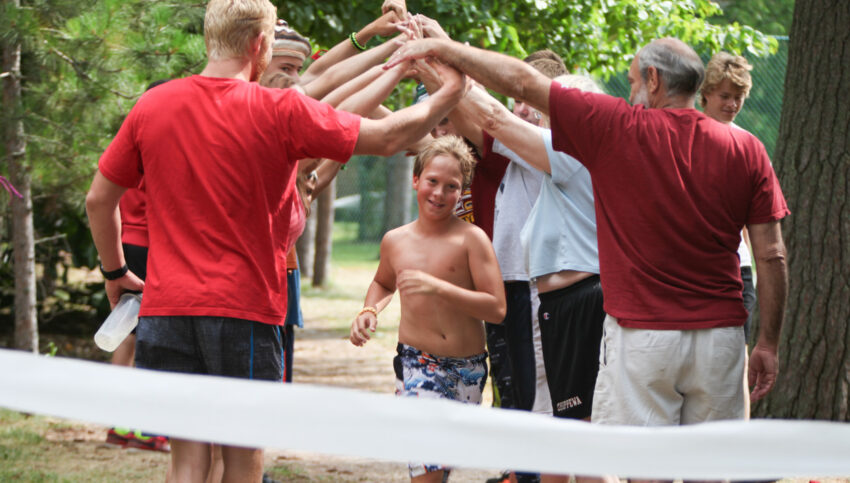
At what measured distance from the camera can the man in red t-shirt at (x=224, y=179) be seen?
9.34 ft

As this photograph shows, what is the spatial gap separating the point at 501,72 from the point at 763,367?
5.02ft

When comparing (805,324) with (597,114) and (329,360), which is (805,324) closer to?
(597,114)

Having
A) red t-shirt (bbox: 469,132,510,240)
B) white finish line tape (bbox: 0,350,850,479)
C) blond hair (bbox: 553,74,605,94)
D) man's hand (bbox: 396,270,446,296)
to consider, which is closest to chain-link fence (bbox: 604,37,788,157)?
red t-shirt (bbox: 469,132,510,240)

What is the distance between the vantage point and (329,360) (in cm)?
900

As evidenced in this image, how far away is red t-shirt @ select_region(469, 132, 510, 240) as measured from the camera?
418cm

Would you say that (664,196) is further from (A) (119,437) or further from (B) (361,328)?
(A) (119,437)

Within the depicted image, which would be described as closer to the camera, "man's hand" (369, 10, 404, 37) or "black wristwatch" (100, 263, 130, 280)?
"black wristwatch" (100, 263, 130, 280)

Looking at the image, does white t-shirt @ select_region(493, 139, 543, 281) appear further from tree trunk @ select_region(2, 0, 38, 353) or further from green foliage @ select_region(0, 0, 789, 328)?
tree trunk @ select_region(2, 0, 38, 353)

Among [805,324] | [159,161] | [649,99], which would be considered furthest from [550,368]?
[805,324]

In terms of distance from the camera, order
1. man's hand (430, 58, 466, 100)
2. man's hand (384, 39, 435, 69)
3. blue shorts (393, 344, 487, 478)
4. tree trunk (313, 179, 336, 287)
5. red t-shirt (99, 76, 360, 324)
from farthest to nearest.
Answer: tree trunk (313, 179, 336, 287) → blue shorts (393, 344, 487, 478) → man's hand (384, 39, 435, 69) → man's hand (430, 58, 466, 100) → red t-shirt (99, 76, 360, 324)

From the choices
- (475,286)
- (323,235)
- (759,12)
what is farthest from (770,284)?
(759,12)

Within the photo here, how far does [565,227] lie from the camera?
3668 millimetres

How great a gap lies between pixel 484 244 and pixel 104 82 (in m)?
3.58

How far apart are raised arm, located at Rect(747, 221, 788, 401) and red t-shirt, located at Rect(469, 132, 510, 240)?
50.9 inches
